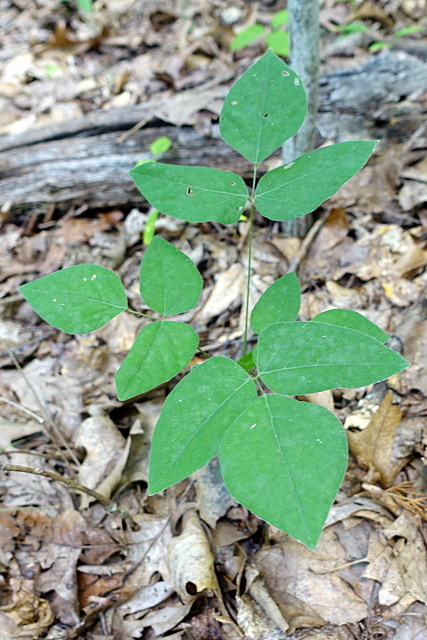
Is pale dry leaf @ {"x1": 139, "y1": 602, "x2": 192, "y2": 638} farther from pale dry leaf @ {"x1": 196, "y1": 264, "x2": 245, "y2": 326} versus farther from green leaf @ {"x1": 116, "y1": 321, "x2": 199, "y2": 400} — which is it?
pale dry leaf @ {"x1": 196, "y1": 264, "x2": 245, "y2": 326}

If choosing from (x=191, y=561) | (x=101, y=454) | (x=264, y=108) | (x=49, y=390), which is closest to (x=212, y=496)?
(x=191, y=561)

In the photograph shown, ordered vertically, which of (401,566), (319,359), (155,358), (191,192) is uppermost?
(191,192)

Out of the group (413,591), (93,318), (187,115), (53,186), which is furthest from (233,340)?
(53,186)

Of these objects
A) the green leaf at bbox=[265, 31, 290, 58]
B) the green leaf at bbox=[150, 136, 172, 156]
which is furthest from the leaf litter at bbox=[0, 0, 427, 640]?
the green leaf at bbox=[265, 31, 290, 58]

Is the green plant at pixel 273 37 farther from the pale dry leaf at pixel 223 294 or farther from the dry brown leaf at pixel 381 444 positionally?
the dry brown leaf at pixel 381 444

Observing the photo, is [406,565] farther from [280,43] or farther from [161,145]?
[280,43]

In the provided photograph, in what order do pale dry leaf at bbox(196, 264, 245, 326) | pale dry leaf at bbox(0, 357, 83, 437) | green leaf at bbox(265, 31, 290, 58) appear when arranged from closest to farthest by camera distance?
pale dry leaf at bbox(0, 357, 83, 437) → pale dry leaf at bbox(196, 264, 245, 326) → green leaf at bbox(265, 31, 290, 58)

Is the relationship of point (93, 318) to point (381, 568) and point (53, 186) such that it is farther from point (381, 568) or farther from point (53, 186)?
point (53, 186)

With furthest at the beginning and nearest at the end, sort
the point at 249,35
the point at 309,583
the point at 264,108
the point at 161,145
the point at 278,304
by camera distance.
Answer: the point at 249,35 < the point at 161,145 < the point at 309,583 < the point at 278,304 < the point at 264,108
